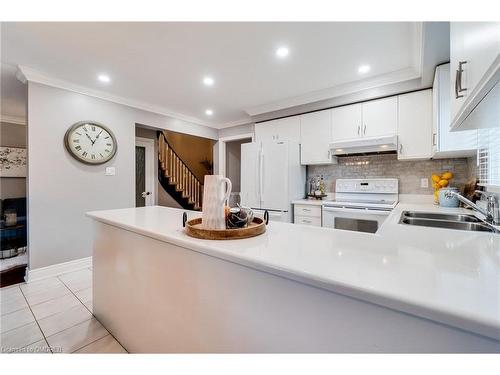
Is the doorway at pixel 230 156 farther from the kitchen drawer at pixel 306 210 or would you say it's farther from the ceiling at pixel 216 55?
the kitchen drawer at pixel 306 210

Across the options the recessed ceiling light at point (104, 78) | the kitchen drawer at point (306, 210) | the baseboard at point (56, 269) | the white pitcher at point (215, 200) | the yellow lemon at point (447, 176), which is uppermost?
the recessed ceiling light at point (104, 78)

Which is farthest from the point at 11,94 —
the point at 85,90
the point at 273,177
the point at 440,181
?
the point at 440,181

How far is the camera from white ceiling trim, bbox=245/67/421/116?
2551 millimetres

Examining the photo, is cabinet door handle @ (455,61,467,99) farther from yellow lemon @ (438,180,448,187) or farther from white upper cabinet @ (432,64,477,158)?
yellow lemon @ (438,180,448,187)

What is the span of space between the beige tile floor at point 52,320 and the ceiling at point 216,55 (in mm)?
2350

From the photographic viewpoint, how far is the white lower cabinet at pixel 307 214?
118 inches

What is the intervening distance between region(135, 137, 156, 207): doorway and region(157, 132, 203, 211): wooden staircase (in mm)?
443

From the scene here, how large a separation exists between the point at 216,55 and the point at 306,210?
83.9 inches

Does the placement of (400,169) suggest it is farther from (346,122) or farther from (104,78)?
(104,78)

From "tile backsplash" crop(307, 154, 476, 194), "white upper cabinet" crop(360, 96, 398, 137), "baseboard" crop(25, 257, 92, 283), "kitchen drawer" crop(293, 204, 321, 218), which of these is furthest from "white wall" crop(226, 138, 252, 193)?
"baseboard" crop(25, 257, 92, 283)

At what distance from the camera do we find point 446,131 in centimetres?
208

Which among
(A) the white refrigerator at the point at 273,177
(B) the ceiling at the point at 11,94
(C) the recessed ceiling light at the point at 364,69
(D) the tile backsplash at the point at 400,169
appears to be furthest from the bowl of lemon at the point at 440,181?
(B) the ceiling at the point at 11,94
